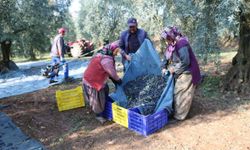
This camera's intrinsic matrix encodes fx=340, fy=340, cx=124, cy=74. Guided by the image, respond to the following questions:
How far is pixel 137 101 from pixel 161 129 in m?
0.65

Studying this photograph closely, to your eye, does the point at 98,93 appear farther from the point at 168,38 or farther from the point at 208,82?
the point at 208,82

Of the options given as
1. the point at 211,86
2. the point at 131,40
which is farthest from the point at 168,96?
the point at 211,86

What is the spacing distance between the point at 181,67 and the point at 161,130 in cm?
97

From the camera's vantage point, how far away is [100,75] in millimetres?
5363

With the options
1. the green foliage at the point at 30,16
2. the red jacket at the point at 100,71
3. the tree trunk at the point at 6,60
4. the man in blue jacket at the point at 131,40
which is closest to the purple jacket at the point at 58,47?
the green foliage at the point at 30,16

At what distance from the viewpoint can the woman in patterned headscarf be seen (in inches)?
193

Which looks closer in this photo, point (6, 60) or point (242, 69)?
point (242, 69)

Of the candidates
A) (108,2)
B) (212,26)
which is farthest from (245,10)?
(108,2)

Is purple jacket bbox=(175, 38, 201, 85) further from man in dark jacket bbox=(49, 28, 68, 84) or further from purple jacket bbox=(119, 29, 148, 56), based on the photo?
man in dark jacket bbox=(49, 28, 68, 84)

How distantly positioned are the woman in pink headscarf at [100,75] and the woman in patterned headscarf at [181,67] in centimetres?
85

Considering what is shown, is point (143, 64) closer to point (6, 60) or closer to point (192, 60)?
point (192, 60)

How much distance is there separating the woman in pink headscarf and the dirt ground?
389mm

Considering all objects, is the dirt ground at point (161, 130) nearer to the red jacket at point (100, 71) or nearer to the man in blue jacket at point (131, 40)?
the red jacket at point (100, 71)

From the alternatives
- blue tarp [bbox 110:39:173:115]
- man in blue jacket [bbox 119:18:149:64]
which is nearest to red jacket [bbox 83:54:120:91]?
blue tarp [bbox 110:39:173:115]
